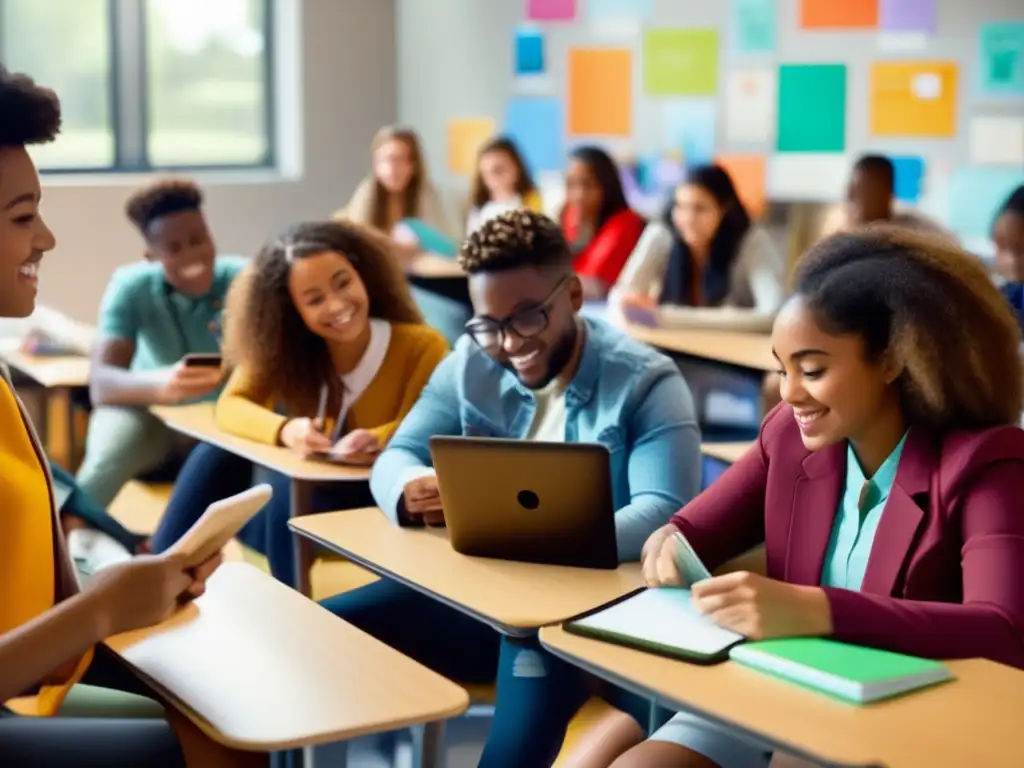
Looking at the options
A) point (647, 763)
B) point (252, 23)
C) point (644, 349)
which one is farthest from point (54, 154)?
point (647, 763)

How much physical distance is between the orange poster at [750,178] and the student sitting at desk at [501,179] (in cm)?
103

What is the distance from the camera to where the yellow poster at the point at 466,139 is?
25.8ft

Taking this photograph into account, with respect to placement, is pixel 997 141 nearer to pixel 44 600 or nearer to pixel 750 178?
pixel 750 178

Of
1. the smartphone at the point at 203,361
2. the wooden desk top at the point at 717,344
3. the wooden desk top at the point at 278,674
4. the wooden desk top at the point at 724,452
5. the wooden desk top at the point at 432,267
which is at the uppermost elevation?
the wooden desk top at the point at 432,267

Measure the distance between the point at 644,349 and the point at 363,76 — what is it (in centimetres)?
576

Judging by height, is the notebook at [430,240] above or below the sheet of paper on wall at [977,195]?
below

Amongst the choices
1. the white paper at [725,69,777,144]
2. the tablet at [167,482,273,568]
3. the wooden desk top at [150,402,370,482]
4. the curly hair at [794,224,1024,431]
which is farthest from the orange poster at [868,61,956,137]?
the tablet at [167,482,273,568]

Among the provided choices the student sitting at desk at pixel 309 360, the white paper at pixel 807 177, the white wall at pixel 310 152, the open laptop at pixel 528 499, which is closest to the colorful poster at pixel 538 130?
the white wall at pixel 310 152

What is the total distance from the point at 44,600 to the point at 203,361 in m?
1.95

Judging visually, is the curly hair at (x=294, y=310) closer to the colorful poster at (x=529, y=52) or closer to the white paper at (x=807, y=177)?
the white paper at (x=807, y=177)

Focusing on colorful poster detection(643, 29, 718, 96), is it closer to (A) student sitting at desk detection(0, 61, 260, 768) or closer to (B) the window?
(B) the window

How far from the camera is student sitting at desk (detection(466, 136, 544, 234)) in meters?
7.10

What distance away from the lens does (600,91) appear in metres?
7.12

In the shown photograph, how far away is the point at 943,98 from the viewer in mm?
5809
